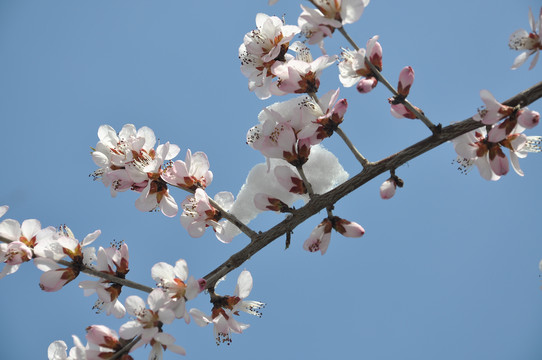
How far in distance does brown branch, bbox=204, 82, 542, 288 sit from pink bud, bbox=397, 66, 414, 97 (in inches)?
6.6

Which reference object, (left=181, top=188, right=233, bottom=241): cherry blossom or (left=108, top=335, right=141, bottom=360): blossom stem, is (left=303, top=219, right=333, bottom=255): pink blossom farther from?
(left=108, top=335, right=141, bottom=360): blossom stem

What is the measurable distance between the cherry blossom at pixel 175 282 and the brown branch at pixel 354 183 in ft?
0.29

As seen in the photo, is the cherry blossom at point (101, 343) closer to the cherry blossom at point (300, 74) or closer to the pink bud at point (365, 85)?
the cherry blossom at point (300, 74)

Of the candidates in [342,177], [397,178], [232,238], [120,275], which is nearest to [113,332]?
[120,275]

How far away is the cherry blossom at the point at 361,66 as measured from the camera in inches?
51.2

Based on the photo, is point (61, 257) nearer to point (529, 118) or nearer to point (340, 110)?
point (340, 110)

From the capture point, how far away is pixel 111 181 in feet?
5.07

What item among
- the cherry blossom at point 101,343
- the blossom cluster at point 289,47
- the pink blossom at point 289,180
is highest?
the blossom cluster at point 289,47

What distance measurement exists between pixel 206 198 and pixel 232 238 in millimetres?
191

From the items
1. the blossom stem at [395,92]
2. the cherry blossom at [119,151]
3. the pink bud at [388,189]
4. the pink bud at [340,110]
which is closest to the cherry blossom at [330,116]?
the pink bud at [340,110]

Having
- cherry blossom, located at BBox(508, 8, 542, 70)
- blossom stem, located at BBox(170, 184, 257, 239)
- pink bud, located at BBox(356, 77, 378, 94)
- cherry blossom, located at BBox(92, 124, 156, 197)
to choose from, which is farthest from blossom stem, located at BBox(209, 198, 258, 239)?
cherry blossom, located at BBox(508, 8, 542, 70)

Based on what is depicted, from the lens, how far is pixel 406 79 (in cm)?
134

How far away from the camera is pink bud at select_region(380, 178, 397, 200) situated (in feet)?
4.52

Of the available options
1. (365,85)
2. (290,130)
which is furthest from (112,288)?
(365,85)
